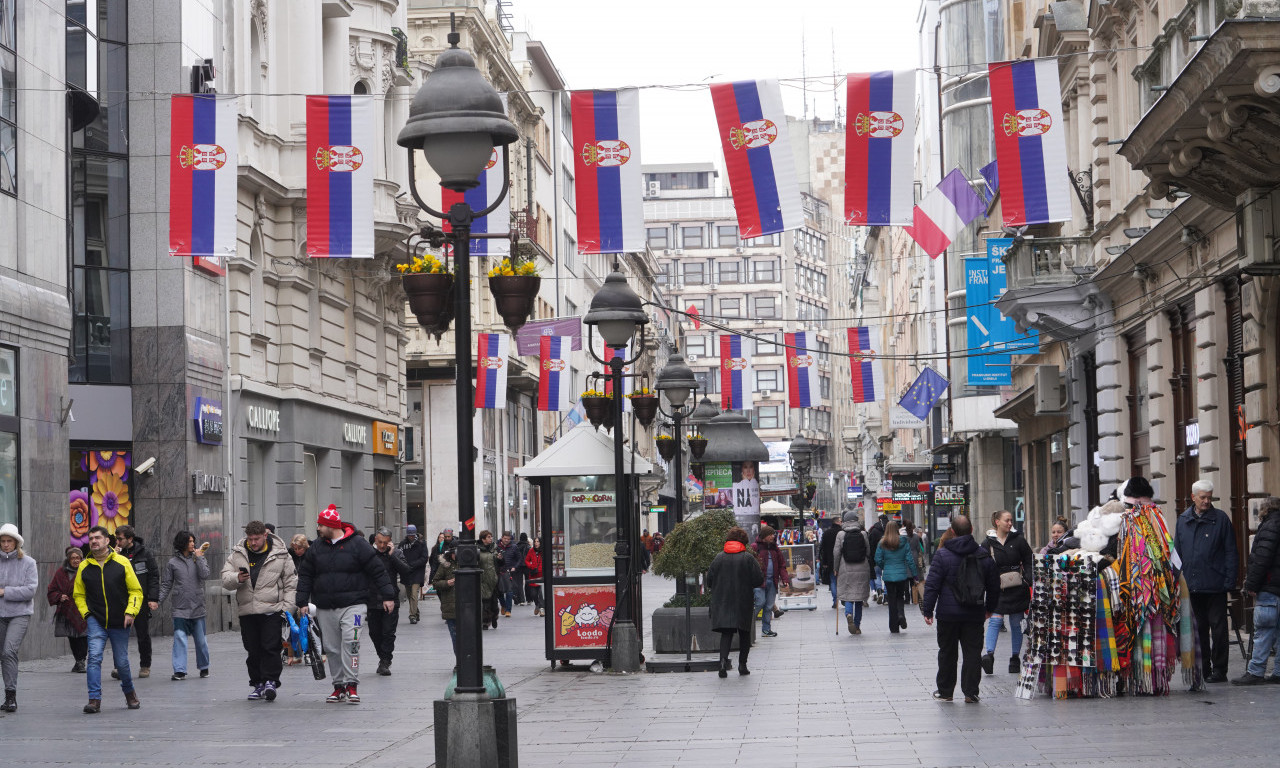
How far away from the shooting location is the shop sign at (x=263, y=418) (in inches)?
1243

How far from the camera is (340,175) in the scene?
2081 cm

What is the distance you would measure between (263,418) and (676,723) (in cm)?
1952

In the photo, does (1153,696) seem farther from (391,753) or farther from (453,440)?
(453,440)

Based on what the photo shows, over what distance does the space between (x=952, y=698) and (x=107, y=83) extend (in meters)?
18.1

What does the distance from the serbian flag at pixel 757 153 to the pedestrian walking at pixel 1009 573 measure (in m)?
4.47

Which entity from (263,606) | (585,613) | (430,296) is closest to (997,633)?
(585,613)

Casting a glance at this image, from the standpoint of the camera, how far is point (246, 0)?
1273 inches

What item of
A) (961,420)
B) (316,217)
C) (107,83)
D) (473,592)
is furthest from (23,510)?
(961,420)

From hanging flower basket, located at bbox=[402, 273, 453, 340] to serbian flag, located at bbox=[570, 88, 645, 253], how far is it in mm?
8037

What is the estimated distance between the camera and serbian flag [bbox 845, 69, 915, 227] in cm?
1984

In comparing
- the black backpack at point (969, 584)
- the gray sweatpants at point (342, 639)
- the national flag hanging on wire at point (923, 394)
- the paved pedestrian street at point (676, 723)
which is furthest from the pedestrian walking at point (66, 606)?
the national flag hanging on wire at point (923, 394)

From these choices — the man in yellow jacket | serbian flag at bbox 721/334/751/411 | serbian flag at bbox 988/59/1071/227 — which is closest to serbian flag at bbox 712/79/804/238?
serbian flag at bbox 988/59/1071/227

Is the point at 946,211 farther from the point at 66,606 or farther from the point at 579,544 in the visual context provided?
the point at 66,606

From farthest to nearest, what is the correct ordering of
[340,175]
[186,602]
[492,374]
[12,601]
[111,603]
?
[492,374], [340,175], [186,602], [111,603], [12,601]
